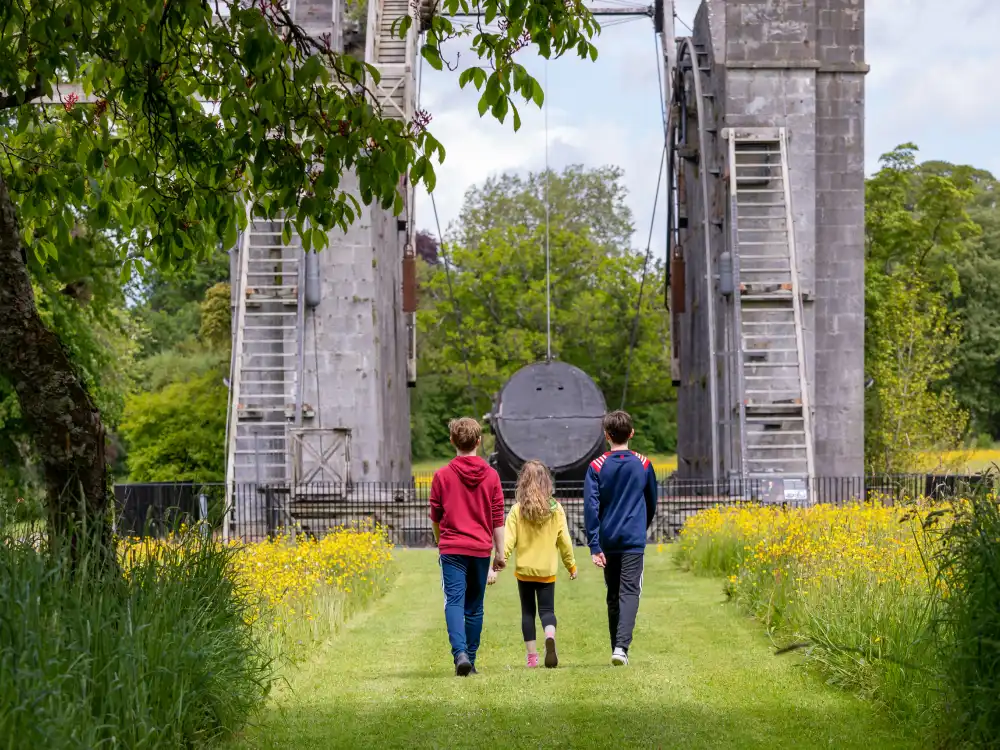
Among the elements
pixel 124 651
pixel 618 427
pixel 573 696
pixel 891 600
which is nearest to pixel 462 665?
pixel 573 696

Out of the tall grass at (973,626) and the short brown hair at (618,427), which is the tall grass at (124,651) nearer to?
the short brown hair at (618,427)

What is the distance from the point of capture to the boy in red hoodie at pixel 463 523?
34.8ft

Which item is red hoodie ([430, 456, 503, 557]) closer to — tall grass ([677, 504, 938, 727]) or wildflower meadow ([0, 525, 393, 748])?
wildflower meadow ([0, 525, 393, 748])

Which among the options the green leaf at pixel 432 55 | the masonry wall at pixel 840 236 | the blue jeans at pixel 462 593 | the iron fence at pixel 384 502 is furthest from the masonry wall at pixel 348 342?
the green leaf at pixel 432 55

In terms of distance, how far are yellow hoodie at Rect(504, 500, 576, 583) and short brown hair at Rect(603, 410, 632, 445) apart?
702mm

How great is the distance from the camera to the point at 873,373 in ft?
125

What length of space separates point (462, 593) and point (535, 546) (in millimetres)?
751

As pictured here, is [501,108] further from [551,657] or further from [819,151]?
[819,151]

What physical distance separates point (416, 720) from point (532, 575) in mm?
2257

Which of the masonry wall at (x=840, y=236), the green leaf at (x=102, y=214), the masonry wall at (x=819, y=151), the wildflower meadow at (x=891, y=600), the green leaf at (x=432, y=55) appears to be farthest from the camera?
the masonry wall at (x=840, y=236)

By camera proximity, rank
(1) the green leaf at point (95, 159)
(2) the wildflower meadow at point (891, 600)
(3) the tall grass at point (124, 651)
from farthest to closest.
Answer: (1) the green leaf at point (95, 159)
(2) the wildflower meadow at point (891, 600)
(3) the tall grass at point (124, 651)

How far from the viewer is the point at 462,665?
10602mm

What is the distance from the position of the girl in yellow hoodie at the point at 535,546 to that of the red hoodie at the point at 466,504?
382 millimetres

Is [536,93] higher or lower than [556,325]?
lower
